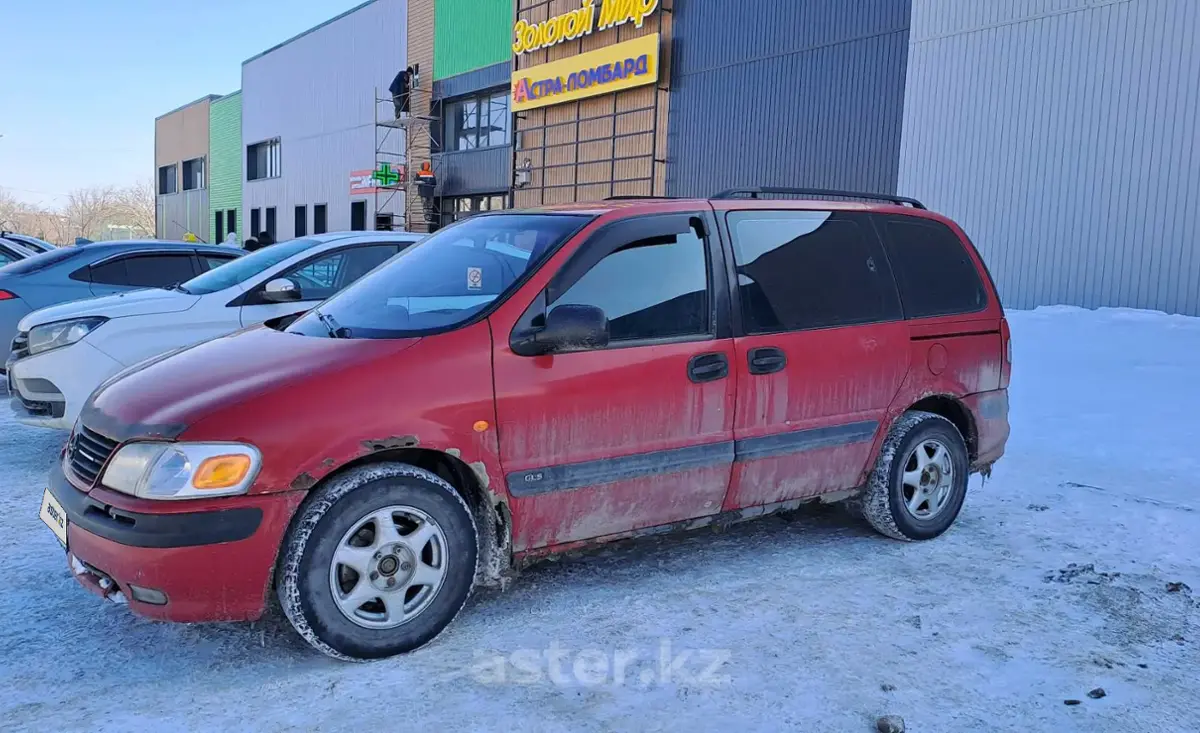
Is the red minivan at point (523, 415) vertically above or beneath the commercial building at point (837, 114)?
beneath

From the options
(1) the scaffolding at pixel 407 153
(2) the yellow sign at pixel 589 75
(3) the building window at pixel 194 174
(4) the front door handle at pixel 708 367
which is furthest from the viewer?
(3) the building window at pixel 194 174

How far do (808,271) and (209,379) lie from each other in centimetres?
269

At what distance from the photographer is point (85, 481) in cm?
321

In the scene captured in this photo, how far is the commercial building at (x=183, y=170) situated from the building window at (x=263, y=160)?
6.21 meters

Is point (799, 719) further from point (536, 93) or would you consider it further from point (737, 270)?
point (536, 93)

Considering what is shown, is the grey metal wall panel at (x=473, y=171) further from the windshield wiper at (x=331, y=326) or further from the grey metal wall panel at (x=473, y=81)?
the windshield wiper at (x=331, y=326)

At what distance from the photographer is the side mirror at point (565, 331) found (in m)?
3.39

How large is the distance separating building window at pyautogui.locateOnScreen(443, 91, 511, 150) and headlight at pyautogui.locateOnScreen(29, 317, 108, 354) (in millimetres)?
20929

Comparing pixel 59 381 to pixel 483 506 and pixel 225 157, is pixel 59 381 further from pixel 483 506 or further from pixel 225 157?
pixel 225 157

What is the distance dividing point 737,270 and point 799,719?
196cm

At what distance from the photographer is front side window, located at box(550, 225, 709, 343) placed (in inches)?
146

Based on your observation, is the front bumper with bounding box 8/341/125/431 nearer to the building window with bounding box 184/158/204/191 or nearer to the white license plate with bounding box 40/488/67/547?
the white license plate with bounding box 40/488/67/547

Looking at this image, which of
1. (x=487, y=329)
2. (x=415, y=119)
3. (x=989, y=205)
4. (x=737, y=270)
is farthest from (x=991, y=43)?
(x=415, y=119)

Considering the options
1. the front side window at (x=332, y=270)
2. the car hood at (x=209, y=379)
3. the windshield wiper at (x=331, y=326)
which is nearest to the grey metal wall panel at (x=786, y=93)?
the front side window at (x=332, y=270)
